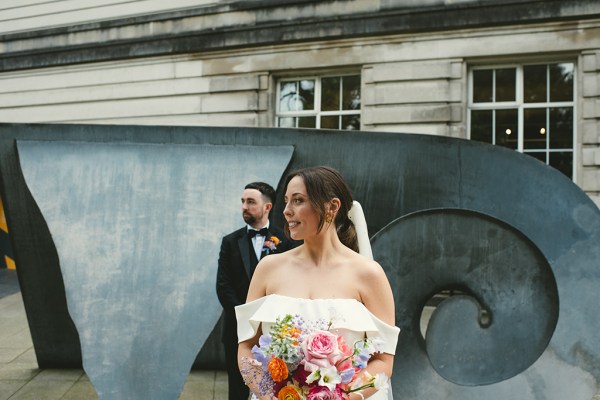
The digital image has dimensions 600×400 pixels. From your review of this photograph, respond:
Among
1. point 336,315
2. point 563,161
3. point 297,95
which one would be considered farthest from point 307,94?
point 336,315

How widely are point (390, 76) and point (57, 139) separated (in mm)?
6428

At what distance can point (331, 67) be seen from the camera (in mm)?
9758

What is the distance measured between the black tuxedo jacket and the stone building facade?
256 inches

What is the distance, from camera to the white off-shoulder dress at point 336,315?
166 centimetres

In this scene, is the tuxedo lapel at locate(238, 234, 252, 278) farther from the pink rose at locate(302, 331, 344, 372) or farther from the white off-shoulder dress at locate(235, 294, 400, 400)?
the pink rose at locate(302, 331, 344, 372)

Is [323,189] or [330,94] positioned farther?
[330,94]

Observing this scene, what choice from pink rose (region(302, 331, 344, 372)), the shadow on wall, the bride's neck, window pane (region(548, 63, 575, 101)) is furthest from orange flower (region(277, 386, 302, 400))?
window pane (region(548, 63, 575, 101))

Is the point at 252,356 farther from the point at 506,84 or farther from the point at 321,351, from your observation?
the point at 506,84

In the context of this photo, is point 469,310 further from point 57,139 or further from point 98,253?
point 57,139

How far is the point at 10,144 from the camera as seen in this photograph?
4.41 metres

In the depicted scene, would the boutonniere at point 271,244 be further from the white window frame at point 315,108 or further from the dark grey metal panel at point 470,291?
the white window frame at point 315,108

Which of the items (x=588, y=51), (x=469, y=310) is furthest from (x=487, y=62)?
(x=469, y=310)

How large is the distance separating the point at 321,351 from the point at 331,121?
8.98 meters

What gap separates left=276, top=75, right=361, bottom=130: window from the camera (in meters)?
9.94
